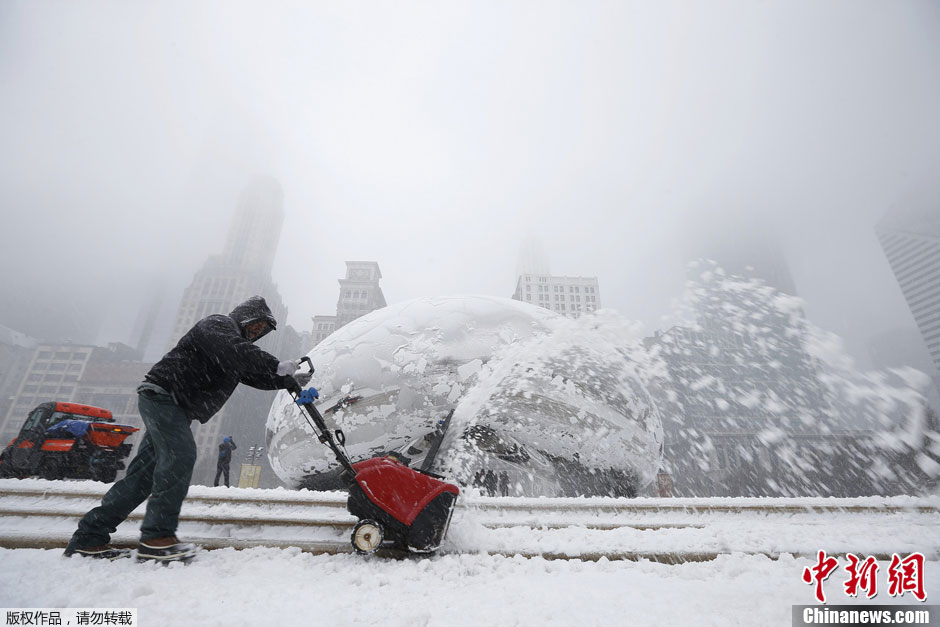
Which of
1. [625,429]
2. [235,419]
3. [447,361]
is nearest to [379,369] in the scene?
[447,361]

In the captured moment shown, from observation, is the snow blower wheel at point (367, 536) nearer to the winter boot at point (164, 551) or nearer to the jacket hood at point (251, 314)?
the winter boot at point (164, 551)

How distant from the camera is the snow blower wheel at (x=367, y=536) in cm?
219

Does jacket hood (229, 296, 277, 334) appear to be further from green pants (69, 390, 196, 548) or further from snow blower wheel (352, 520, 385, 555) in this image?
snow blower wheel (352, 520, 385, 555)

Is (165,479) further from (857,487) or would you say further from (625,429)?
(857,487)

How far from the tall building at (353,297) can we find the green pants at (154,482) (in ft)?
308

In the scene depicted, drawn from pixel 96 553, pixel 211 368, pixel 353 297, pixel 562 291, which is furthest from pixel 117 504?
pixel 562 291

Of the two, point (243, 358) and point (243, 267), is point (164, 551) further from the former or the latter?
point (243, 267)

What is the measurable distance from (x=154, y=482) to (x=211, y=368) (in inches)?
26.4

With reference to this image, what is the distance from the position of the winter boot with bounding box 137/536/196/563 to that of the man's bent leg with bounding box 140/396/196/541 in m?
0.03

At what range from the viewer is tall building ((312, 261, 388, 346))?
312ft

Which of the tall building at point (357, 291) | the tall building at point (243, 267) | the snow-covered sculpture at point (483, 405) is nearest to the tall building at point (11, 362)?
the tall building at point (243, 267)

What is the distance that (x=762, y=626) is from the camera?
1.41m

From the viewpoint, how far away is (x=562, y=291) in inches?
4112

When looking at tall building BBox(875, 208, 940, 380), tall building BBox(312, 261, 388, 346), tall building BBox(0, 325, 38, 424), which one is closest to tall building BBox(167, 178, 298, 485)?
tall building BBox(312, 261, 388, 346)
